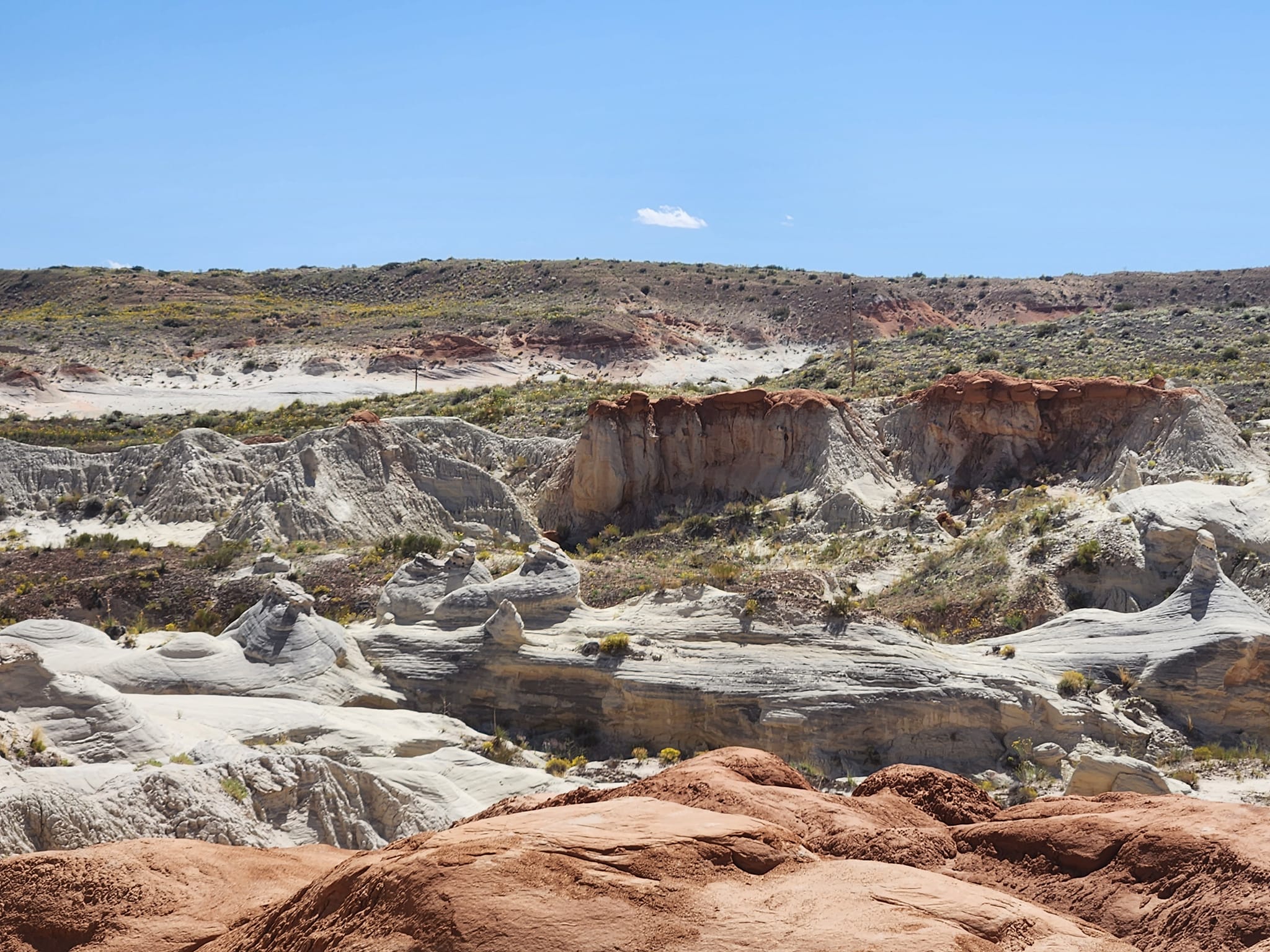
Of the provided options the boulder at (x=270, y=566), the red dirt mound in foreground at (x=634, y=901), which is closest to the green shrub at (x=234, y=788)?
the red dirt mound in foreground at (x=634, y=901)

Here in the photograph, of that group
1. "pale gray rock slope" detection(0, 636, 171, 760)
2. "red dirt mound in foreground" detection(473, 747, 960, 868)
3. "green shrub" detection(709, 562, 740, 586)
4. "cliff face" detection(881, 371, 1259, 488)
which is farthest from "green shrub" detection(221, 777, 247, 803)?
"cliff face" detection(881, 371, 1259, 488)

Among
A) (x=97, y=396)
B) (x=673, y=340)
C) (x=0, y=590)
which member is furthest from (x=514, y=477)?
(x=673, y=340)

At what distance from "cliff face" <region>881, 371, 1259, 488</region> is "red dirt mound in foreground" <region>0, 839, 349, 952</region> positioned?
2839 centimetres

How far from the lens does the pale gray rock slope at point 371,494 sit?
37.1 meters

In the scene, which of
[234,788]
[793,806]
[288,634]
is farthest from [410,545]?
[793,806]

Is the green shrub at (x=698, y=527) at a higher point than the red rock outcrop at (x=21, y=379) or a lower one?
lower

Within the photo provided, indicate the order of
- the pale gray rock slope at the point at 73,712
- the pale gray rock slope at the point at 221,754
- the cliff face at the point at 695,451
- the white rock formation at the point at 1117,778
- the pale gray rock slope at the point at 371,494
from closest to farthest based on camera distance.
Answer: the pale gray rock slope at the point at 221,754 → the pale gray rock slope at the point at 73,712 → the white rock formation at the point at 1117,778 → the pale gray rock slope at the point at 371,494 → the cliff face at the point at 695,451

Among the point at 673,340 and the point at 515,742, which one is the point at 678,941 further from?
the point at 673,340

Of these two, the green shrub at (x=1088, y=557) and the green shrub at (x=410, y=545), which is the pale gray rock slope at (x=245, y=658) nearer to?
the green shrub at (x=410, y=545)

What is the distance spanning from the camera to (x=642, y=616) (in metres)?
21.8

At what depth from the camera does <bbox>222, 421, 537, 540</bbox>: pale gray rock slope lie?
37062mm

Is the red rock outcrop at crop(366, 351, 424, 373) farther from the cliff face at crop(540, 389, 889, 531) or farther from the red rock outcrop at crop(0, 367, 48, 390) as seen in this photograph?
the cliff face at crop(540, 389, 889, 531)

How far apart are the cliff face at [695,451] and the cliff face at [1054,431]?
79.4 inches

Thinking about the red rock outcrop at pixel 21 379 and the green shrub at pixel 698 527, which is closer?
the green shrub at pixel 698 527
